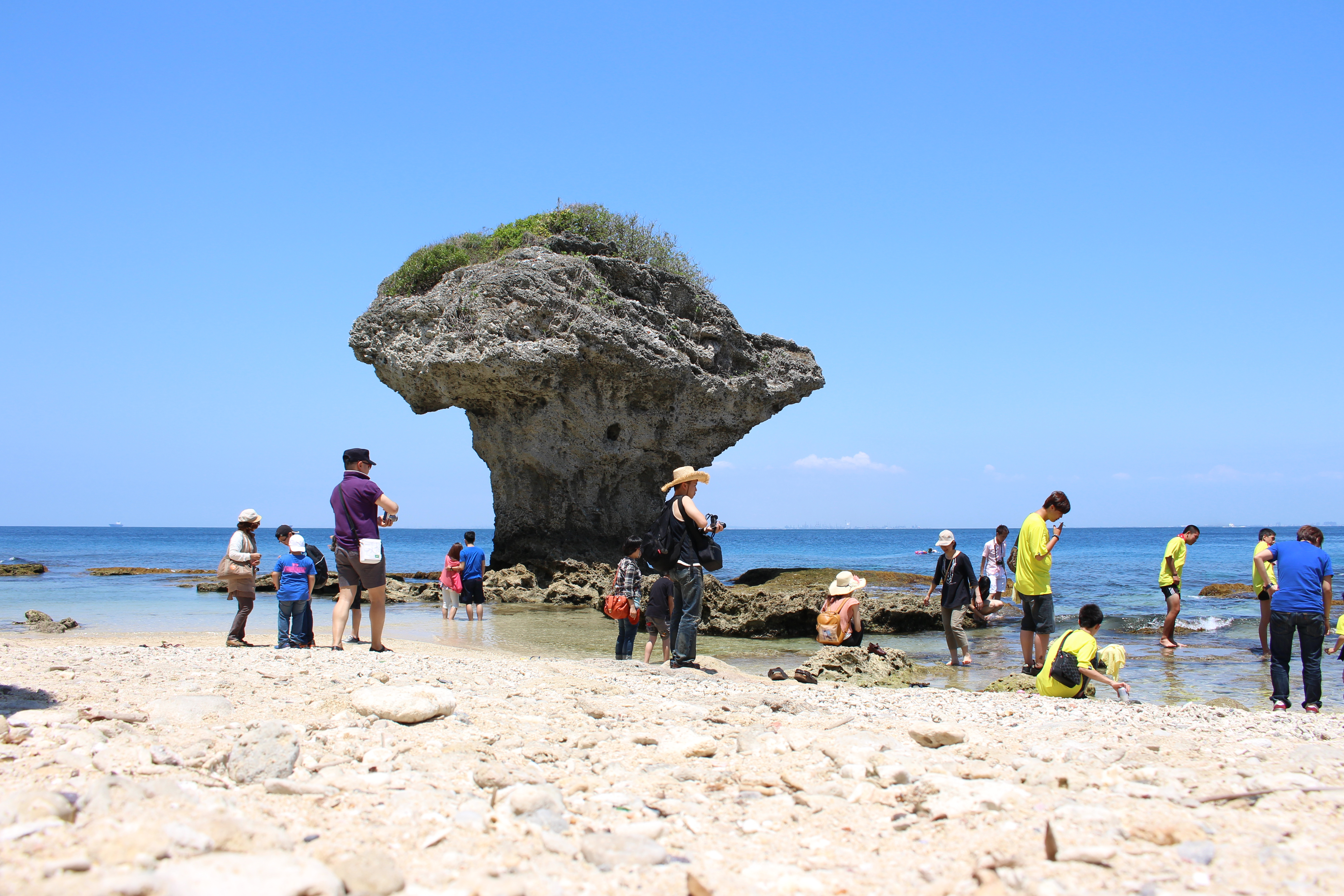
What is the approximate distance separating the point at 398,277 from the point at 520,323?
3.75 m

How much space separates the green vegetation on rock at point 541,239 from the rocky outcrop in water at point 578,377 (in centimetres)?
60

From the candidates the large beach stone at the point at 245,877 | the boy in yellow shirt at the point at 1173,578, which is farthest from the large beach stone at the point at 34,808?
the boy in yellow shirt at the point at 1173,578

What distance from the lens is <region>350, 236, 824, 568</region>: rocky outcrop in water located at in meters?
16.5

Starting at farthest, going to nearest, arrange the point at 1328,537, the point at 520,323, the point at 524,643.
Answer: the point at 1328,537, the point at 520,323, the point at 524,643

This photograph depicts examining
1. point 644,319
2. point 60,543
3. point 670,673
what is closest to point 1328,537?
point 644,319

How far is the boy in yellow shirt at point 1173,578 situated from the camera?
11180mm

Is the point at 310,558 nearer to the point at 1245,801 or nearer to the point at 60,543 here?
the point at 1245,801

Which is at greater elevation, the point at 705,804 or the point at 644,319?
the point at 644,319

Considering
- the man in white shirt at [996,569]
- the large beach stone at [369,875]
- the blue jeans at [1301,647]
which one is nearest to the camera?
the large beach stone at [369,875]

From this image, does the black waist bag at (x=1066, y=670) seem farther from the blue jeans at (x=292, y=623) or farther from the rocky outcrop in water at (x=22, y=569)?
the rocky outcrop in water at (x=22, y=569)

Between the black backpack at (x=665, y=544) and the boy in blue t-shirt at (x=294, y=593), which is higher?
the black backpack at (x=665, y=544)

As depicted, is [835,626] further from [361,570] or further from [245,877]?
[245,877]

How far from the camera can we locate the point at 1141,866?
276 cm

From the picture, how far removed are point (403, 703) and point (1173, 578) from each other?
10743 mm
